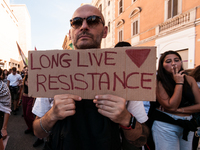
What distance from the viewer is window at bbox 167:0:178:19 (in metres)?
7.46

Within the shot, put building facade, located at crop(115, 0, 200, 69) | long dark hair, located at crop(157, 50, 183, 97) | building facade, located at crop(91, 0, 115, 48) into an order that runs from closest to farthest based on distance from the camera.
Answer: long dark hair, located at crop(157, 50, 183, 97), building facade, located at crop(115, 0, 200, 69), building facade, located at crop(91, 0, 115, 48)

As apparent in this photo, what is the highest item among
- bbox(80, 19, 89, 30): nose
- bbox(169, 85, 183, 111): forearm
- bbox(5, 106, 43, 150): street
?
bbox(80, 19, 89, 30): nose

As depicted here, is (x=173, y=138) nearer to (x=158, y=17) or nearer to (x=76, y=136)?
(x=76, y=136)

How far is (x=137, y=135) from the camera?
3.21ft

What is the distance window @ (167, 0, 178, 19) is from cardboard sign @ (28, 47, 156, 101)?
906 cm

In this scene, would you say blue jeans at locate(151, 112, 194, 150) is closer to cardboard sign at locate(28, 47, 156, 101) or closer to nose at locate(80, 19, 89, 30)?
cardboard sign at locate(28, 47, 156, 101)

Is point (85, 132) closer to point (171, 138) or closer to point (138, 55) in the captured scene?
→ point (138, 55)

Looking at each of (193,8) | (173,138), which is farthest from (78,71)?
(193,8)

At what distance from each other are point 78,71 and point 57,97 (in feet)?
0.81

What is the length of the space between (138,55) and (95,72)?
12.9 inches

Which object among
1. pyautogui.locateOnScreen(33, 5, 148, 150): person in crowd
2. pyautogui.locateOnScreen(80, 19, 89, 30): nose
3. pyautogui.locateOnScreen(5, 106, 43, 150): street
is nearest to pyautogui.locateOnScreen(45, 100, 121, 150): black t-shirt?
pyautogui.locateOnScreen(33, 5, 148, 150): person in crowd

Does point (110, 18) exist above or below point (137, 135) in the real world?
above

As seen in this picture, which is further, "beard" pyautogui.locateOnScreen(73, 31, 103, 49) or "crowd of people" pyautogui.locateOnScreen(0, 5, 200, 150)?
"beard" pyautogui.locateOnScreen(73, 31, 103, 49)

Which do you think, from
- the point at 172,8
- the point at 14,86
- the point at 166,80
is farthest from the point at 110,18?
the point at 166,80
